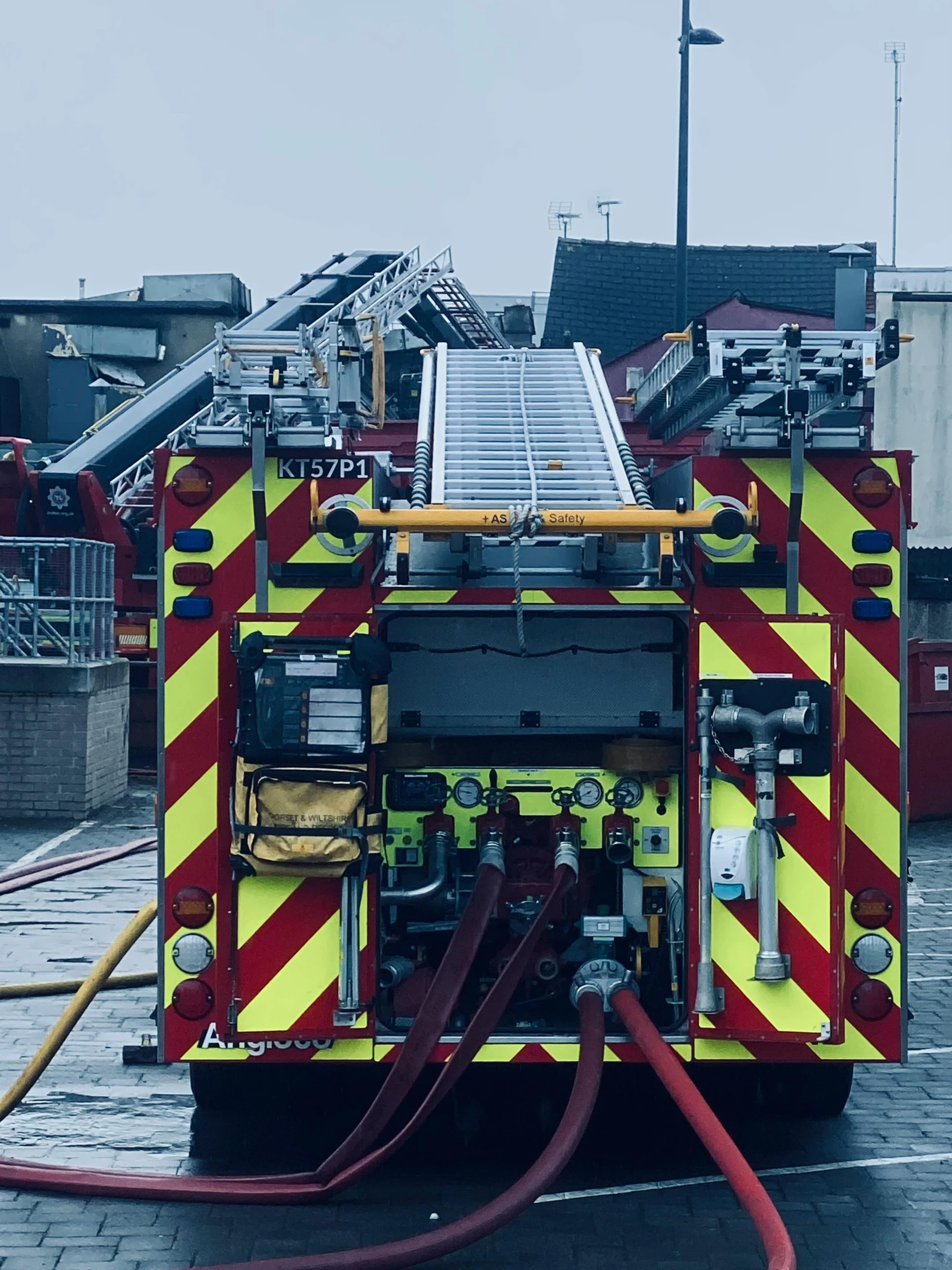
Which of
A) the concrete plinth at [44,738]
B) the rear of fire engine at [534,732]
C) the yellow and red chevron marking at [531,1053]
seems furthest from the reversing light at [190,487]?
the concrete plinth at [44,738]

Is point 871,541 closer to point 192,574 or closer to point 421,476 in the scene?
point 421,476

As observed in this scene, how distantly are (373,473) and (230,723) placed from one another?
0.96 m

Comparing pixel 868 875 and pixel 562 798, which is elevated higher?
pixel 562 798

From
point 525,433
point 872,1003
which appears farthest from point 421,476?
point 872,1003

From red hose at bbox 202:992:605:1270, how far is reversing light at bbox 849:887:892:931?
45.5 inches

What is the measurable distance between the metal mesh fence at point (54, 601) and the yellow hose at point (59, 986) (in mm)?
8349

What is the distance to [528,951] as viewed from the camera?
5852 mm

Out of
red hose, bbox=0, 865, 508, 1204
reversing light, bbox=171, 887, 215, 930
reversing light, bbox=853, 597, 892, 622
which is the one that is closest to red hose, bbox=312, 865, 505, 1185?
red hose, bbox=0, 865, 508, 1204

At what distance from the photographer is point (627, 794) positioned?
6238 millimetres

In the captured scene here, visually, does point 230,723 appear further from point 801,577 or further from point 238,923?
point 801,577

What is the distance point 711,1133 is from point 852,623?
176cm

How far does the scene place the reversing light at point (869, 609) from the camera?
5.93 metres

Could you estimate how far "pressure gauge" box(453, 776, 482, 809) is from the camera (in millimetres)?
6297

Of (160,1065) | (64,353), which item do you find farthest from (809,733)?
(64,353)
